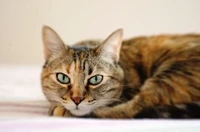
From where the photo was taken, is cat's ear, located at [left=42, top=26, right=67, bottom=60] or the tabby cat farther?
cat's ear, located at [left=42, top=26, right=67, bottom=60]

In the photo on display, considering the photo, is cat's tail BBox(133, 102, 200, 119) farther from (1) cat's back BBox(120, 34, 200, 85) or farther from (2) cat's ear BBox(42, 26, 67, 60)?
(2) cat's ear BBox(42, 26, 67, 60)

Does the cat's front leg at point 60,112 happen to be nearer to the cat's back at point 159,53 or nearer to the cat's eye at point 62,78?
the cat's eye at point 62,78

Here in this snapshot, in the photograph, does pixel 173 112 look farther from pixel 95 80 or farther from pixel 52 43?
pixel 52 43

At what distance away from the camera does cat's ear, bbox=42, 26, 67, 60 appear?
1075 millimetres

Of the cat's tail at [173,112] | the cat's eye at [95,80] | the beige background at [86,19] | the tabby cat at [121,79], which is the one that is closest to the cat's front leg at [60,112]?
the tabby cat at [121,79]

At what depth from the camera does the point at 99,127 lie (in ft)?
2.50

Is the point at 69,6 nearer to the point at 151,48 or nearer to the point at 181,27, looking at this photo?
the point at 181,27

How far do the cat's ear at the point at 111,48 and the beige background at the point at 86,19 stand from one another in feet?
3.76

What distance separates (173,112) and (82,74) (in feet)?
0.96

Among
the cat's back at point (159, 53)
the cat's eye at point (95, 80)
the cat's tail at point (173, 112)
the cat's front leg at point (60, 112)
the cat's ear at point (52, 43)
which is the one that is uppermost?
the cat's ear at point (52, 43)

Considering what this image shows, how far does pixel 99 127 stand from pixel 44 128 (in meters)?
0.13

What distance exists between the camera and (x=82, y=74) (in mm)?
994

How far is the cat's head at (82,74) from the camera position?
0.98 meters

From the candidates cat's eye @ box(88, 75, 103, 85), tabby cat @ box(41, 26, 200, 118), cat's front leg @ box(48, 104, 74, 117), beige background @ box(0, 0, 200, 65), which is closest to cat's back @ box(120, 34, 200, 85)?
tabby cat @ box(41, 26, 200, 118)
